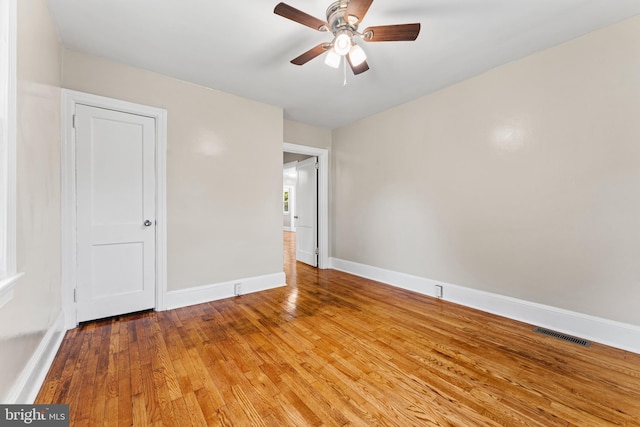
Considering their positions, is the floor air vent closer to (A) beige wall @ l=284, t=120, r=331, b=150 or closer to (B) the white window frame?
(B) the white window frame

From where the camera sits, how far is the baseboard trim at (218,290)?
9.79ft

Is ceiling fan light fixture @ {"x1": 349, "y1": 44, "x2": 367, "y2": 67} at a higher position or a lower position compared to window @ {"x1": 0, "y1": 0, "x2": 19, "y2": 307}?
higher

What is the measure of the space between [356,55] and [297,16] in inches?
22.0

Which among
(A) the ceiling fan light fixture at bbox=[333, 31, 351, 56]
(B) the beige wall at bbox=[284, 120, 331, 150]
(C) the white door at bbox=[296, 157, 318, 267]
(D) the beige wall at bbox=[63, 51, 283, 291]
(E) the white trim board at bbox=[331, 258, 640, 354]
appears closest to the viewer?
(A) the ceiling fan light fixture at bbox=[333, 31, 351, 56]

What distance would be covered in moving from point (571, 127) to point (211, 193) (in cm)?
381

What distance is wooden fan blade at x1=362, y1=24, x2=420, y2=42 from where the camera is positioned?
5.73 feet

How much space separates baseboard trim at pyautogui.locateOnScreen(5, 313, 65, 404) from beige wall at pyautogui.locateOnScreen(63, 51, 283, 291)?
1.01 m

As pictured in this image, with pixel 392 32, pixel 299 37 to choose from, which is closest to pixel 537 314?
pixel 392 32

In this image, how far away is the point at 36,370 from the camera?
64.1 inches

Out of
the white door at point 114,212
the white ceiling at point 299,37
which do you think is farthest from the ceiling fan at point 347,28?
the white door at point 114,212

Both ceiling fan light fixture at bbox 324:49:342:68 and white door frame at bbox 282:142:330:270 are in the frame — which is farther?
white door frame at bbox 282:142:330:270

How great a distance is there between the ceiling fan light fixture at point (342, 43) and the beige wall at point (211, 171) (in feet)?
6.48

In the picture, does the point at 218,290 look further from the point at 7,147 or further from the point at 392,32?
the point at 392,32

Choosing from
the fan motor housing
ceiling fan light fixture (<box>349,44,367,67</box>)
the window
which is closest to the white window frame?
the window
